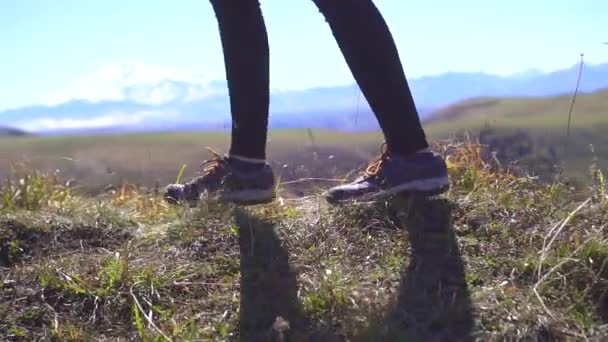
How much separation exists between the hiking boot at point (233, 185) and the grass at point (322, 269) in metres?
0.06

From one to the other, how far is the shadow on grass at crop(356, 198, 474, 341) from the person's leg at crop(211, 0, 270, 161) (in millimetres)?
744

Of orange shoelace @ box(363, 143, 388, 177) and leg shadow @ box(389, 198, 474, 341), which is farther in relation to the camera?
orange shoelace @ box(363, 143, 388, 177)

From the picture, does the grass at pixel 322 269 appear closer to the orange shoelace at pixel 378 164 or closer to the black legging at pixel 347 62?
the orange shoelace at pixel 378 164

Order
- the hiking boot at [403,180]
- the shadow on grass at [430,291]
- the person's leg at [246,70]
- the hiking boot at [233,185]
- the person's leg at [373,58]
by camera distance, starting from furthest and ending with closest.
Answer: the hiking boot at [233,185] → the person's leg at [246,70] → the hiking boot at [403,180] → the person's leg at [373,58] → the shadow on grass at [430,291]

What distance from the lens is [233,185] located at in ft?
11.3

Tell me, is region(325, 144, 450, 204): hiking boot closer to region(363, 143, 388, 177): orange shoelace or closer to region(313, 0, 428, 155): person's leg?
region(363, 143, 388, 177): orange shoelace

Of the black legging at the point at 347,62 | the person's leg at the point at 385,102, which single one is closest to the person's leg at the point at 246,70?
the black legging at the point at 347,62

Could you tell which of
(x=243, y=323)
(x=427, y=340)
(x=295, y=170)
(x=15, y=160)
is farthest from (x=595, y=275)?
(x=15, y=160)

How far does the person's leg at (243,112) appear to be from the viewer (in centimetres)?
329

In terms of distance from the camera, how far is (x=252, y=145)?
11.4ft

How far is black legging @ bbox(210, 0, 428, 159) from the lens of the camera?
9.68 feet

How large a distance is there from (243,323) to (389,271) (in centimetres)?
57

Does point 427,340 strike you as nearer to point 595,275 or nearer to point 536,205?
point 595,275

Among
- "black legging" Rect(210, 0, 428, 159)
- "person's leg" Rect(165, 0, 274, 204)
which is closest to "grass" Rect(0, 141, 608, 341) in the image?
"person's leg" Rect(165, 0, 274, 204)
